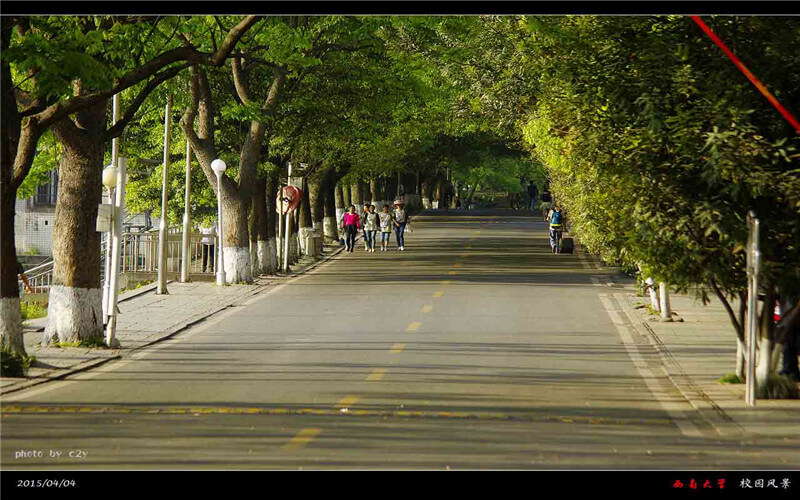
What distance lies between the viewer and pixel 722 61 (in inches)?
590

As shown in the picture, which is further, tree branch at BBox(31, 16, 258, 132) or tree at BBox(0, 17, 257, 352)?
tree branch at BBox(31, 16, 258, 132)

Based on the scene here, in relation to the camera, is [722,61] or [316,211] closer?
[722,61]

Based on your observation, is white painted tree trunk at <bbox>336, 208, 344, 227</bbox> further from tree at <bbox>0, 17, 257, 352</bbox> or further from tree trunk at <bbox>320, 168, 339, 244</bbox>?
tree at <bbox>0, 17, 257, 352</bbox>

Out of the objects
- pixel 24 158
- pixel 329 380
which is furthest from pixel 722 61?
pixel 24 158

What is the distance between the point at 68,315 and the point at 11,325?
9.64ft

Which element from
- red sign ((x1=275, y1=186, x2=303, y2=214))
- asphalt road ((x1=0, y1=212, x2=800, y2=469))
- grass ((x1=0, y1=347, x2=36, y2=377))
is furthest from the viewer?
red sign ((x1=275, y1=186, x2=303, y2=214))

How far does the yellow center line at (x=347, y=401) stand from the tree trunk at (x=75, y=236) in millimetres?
6775

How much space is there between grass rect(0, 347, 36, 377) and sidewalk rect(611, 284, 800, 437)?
8.02 meters

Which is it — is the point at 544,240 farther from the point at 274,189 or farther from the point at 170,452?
the point at 170,452

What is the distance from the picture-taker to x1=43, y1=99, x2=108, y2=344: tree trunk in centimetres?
2061

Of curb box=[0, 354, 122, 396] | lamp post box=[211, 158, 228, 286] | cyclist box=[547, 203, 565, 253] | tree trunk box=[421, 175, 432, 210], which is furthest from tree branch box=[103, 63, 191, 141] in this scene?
tree trunk box=[421, 175, 432, 210]

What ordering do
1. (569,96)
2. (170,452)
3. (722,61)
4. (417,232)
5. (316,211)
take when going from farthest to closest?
(417,232), (316,211), (569,96), (722,61), (170,452)

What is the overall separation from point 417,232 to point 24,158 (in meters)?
47.3

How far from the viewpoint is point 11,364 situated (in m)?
16.8
